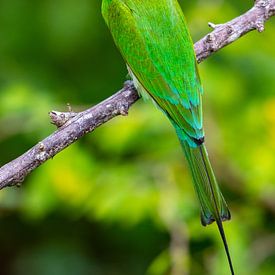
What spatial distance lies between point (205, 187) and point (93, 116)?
487 mm

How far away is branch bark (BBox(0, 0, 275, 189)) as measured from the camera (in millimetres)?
2766

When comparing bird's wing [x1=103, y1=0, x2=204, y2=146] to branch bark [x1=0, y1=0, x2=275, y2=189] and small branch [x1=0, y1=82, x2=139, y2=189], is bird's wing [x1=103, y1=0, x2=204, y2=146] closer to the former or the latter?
branch bark [x1=0, y1=0, x2=275, y2=189]

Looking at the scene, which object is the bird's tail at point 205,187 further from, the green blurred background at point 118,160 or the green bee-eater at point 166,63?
the green blurred background at point 118,160

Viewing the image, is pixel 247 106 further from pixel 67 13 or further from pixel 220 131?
pixel 67 13

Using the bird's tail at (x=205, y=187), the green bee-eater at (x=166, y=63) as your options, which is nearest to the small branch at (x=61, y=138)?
the green bee-eater at (x=166, y=63)

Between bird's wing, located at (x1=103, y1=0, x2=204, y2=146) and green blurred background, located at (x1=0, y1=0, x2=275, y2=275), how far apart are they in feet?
1.50

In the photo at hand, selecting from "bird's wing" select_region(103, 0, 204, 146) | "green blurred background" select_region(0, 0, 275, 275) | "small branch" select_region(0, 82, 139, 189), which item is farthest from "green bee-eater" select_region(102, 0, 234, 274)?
"green blurred background" select_region(0, 0, 275, 275)

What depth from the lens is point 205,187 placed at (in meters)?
3.16

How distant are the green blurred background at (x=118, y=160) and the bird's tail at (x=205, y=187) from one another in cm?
44

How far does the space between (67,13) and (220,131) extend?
1279 mm

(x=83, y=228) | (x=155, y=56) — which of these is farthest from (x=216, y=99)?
(x=83, y=228)

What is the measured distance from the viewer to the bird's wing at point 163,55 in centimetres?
325

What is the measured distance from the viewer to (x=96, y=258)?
453 centimetres

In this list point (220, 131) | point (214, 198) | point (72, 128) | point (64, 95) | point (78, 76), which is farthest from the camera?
point (78, 76)
